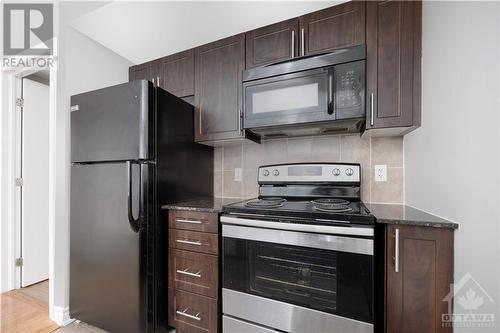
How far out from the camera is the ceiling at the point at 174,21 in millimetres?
1539

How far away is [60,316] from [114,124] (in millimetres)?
1602

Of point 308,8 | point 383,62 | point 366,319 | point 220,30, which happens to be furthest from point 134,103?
point 366,319

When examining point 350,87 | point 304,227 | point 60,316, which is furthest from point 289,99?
point 60,316

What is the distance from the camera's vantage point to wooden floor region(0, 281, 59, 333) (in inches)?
66.9

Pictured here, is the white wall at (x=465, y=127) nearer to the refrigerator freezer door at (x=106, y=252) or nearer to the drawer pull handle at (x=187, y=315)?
the drawer pull handle at (x=187, y=315)

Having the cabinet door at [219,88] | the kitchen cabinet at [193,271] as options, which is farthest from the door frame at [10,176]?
the kitchen cabinet at [193,271]

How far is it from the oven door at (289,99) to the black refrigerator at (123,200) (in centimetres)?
61

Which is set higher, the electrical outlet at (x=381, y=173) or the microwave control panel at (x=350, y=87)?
the microwave control panel at (x=350, y=87)

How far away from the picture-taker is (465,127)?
95cm

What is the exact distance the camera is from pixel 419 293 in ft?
3.37

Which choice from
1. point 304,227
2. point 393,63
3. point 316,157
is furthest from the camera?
point 316,157

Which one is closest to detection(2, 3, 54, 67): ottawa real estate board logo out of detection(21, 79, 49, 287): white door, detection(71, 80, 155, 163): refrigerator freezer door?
detection(21, 79, 49, 287): white door

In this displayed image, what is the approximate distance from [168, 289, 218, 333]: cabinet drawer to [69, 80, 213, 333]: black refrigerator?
86 mm

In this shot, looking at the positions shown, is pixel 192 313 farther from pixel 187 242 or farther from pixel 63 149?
pixel 63 149
